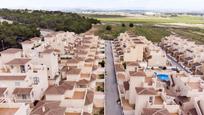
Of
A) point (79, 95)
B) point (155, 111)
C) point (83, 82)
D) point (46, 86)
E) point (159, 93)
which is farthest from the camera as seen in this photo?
point (83, 82)

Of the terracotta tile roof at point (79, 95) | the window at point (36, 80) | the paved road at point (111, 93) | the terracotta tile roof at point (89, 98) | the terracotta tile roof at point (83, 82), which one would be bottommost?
the paved road at point (111, 93)

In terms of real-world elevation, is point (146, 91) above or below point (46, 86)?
above

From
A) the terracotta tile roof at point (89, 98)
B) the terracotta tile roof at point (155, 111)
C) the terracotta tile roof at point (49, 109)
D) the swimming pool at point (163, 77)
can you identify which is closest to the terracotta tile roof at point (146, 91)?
the terracotta tile roof at point (155, 111)

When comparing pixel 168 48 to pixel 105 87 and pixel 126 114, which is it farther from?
pixel 126 114

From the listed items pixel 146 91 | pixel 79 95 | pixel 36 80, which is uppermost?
pixel 36 80

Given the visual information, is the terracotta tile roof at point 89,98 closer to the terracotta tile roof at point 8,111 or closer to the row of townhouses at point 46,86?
the row of townhouses at point 46,86

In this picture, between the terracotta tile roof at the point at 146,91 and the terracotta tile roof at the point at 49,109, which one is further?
the terracotta tile roof at the point at 146,91

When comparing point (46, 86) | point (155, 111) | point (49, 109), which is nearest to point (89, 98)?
point (49, 109)

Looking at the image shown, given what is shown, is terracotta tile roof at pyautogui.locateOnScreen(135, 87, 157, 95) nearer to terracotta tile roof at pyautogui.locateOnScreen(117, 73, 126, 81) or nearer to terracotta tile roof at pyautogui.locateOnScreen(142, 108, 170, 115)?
terracotta tile roof at pyautogui.locateOnScreen(142, 108, 170, 115)

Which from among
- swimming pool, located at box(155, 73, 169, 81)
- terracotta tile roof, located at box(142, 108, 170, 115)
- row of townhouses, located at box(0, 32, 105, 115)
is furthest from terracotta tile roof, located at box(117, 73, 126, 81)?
terracotta tile roof, located at box(142, 108, 170, 115)

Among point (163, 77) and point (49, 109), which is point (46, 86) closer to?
point (49, 109)

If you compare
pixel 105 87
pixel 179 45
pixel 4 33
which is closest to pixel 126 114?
pixel 105 87

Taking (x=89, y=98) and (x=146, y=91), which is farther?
(x=89, y=98)
